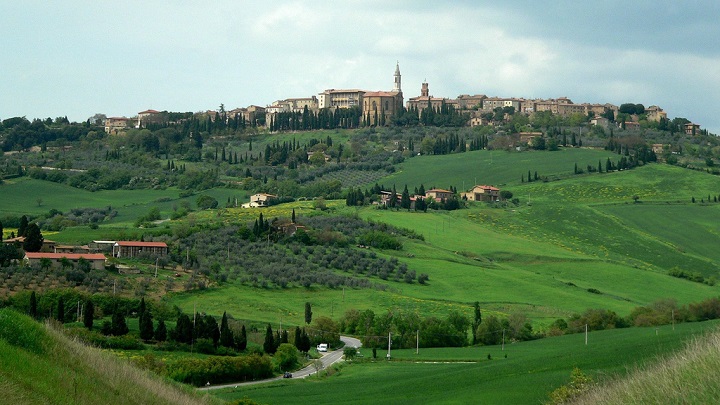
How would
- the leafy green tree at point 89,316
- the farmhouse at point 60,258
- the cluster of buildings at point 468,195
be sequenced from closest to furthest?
the leafy green tree at point 89,316 → the farmhouse at point 60,258 → the cluster of buildings at point 468,195

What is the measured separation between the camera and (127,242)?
314 ft

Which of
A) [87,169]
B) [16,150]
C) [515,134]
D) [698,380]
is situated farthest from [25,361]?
[16,150]

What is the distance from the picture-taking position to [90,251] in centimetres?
9338

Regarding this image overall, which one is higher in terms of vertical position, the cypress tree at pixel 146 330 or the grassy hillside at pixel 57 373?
the grassy hillside at pixel 57 373

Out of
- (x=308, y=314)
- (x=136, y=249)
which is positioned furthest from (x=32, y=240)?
(x=308, y=314)

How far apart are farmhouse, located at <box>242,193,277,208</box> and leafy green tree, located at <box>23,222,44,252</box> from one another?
153 feet

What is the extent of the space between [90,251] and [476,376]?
158ft

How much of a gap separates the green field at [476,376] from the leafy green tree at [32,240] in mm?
35748

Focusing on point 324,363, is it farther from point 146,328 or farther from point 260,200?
point 260,200

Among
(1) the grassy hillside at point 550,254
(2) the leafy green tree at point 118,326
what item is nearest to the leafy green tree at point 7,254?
(1) the grassy hillside at point 550,254

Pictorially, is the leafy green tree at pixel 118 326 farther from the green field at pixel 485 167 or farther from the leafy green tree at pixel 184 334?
the green field at pixel 485 167

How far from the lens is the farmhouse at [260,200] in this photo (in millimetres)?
136750

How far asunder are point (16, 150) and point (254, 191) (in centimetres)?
6235

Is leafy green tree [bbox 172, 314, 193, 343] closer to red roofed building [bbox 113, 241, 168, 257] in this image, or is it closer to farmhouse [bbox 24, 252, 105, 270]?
farmhouse [bbox 24, 252, 105, 270]
